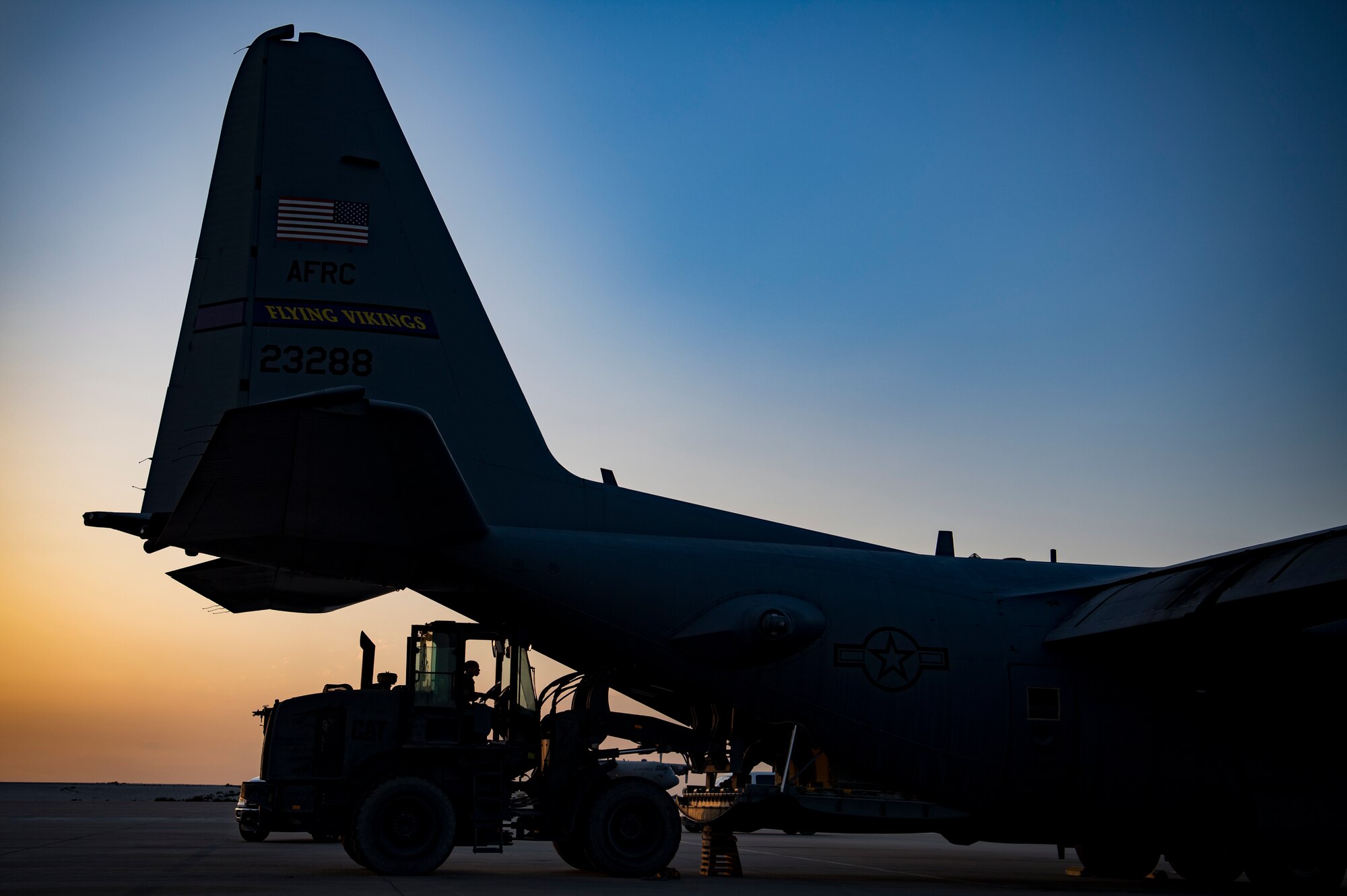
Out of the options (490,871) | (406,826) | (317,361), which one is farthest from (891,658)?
(317,361)

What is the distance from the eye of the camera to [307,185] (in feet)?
47.2

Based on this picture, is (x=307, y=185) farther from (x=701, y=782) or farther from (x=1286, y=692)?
(x=1286, y=692)

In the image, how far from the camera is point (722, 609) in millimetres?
14117

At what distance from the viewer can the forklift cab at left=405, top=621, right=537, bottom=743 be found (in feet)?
45.3

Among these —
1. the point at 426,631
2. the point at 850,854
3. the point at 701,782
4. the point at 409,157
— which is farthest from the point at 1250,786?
the point at 409,157

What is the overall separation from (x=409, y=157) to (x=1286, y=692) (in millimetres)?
13149

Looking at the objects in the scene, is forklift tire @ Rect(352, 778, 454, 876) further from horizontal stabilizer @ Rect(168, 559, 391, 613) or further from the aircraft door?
the aircraft door

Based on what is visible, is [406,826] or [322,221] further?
[322,221]

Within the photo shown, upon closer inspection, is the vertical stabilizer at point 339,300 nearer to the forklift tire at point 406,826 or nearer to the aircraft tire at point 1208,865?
the forklift tire at point 406,826

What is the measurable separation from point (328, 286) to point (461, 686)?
5198 millimetres

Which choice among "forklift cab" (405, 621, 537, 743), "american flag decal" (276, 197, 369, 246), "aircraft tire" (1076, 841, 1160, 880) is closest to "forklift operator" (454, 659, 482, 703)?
"forklift cab" (405, 621, 537, 743)

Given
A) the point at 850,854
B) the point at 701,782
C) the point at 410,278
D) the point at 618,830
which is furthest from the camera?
the point at 850,854

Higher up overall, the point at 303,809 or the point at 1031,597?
the point at 1031,597

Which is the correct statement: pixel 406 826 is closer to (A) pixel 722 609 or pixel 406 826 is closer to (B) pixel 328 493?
(B) pixel 328 493
